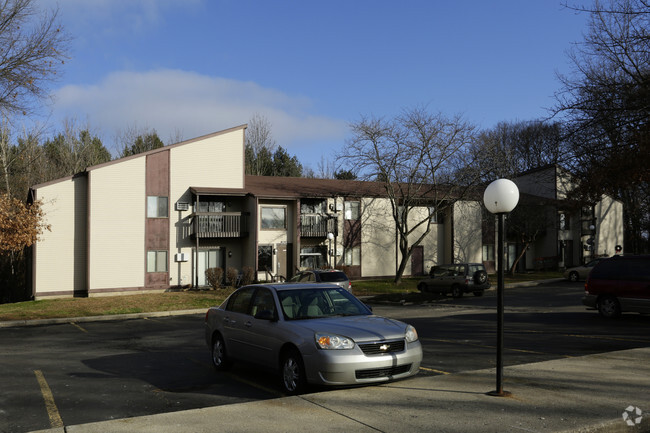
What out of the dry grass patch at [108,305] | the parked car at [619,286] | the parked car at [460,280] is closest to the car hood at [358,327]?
the parked car at [619,286]

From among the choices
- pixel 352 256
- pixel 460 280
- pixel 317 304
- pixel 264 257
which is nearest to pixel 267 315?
pixel 317 304

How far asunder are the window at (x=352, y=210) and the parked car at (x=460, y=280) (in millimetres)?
10711

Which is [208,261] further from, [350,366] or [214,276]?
[350,366]

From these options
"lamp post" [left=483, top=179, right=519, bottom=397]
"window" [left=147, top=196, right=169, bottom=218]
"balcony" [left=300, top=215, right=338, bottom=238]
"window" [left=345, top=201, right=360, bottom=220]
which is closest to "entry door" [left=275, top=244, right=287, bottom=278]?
"balcony" [left=300, top=215, right=338, bottom=238]

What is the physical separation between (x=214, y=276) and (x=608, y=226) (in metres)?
39.3

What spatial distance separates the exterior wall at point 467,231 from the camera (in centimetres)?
4303

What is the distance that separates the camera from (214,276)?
3244 cm

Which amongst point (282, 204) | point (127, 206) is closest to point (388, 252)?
point (282, 204)

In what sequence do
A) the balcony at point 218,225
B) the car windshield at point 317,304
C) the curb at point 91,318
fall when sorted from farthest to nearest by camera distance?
the balcony at point 218,225 → the curb at point 91,318 → the car windshield at point 317,304

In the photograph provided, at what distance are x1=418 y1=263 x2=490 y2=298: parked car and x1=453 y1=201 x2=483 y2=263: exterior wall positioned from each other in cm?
1382

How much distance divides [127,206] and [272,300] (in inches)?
991

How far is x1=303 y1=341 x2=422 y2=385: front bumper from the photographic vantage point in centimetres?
744

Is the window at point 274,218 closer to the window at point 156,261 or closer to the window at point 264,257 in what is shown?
the window at point 264,257

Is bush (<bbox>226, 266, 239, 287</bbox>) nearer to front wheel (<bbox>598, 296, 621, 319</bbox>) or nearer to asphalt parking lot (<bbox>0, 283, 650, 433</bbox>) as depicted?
asphalt parking lot (<bbox>0, 283, 650, 433</bbox>)
